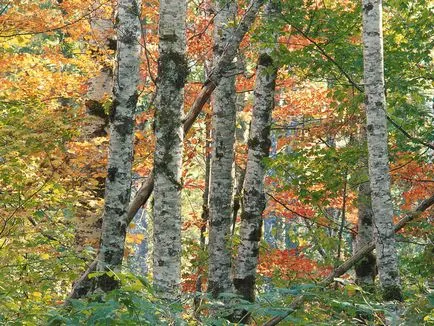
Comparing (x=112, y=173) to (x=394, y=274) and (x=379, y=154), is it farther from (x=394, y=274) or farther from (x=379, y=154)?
(x=394, y=274)

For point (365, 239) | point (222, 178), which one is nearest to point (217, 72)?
point (222, 178)

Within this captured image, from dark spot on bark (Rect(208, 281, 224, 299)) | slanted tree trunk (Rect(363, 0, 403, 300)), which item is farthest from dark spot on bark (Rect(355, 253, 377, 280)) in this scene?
slanted tree trunk (Rect(363, 0, 403, 300))

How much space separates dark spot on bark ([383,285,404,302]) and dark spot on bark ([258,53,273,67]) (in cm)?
397

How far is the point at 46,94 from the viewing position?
28.5 feet

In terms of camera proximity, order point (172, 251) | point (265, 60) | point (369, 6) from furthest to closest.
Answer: point (265, 60) < point (369, 6) < point (172, 251)

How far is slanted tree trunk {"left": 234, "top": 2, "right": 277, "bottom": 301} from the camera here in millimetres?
8227

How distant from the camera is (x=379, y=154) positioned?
20.2 feet

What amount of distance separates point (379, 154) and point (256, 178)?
2.51m

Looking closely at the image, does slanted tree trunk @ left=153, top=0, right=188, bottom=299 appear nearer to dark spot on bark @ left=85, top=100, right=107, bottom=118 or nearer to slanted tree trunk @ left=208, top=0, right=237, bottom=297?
slanted tree trunk @ left=208, top=0, right=237, bottom=297

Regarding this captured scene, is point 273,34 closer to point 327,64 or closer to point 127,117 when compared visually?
point 327,64

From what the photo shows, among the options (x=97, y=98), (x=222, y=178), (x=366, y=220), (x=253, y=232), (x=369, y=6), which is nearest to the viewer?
(x=369, y=6)

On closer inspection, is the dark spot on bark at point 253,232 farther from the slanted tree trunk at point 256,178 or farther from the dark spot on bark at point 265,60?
the dark spot on bark at point 265,60

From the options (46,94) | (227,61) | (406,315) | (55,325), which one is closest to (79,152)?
(46,94)

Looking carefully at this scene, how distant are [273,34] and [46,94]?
11.9ft
